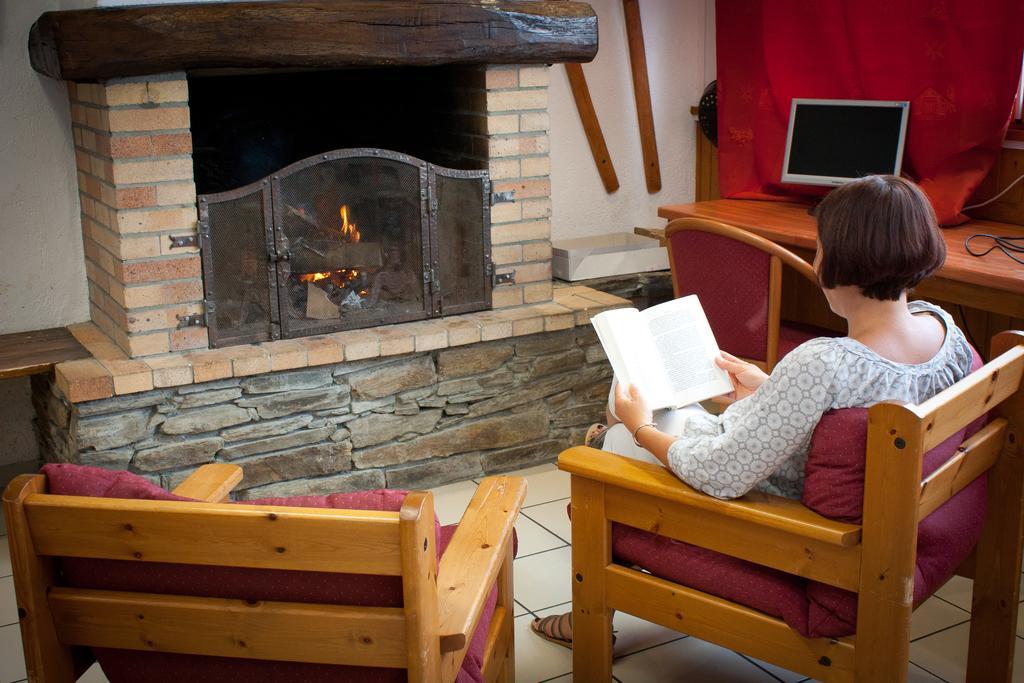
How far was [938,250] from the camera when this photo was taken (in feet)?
6.01

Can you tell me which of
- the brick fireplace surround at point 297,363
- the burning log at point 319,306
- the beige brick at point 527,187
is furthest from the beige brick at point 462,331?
the beige brick at point 527,187

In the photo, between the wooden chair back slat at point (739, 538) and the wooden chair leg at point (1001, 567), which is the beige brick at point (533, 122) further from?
the wooden chair leg at point (1001, 567)

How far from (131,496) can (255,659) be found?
0.30m

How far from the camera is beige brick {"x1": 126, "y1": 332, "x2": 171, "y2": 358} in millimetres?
3053

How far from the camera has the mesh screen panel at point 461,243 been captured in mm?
3410

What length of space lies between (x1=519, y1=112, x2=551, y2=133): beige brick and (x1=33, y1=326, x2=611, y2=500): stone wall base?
65cm

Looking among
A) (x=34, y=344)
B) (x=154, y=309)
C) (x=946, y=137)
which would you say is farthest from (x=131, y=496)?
(x=946, y=137)

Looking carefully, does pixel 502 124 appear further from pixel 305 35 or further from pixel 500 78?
pixel 305 35

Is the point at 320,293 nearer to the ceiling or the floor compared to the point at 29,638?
nearer to the ceiling

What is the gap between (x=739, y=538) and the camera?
1.91m

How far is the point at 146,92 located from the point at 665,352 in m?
1.62

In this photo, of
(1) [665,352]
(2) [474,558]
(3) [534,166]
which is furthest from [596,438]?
(3) [534,166]

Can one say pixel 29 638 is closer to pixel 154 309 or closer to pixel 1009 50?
pixel 154 309

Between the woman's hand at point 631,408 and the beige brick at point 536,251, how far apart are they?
1.47 metres
